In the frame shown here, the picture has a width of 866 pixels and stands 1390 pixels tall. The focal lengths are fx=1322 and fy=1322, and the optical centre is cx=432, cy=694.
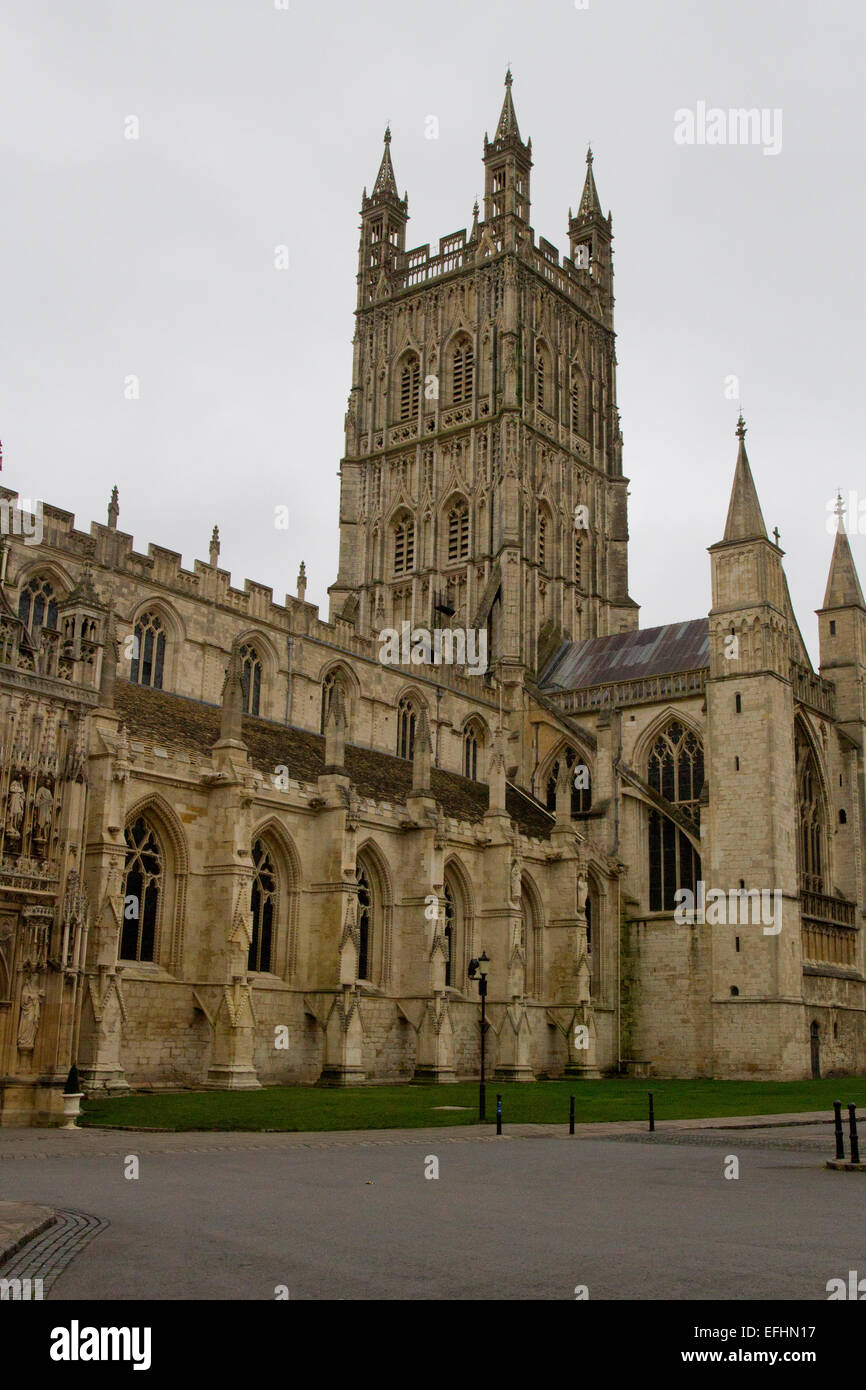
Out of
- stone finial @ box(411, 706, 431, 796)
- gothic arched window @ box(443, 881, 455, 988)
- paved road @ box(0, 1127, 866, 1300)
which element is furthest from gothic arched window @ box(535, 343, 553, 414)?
paved road @ box(0, 1127, 866, 1300)

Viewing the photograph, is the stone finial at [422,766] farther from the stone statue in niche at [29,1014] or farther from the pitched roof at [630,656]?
the stone statue in niche at [29,1014]

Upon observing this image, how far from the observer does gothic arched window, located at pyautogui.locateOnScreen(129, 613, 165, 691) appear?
38.2 metres

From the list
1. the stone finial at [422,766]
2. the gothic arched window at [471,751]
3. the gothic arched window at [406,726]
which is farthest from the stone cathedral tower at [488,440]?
the stone finial at [422,766]

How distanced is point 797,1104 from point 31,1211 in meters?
22.1

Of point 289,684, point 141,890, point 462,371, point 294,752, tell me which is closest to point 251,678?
point 289,684

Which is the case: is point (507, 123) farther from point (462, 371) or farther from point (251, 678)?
point (251, 678)

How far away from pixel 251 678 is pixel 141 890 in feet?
44.4

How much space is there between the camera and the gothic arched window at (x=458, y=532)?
60.0 metres

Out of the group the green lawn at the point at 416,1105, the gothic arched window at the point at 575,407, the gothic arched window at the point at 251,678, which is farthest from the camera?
the gothic arched window at the point at 575,407

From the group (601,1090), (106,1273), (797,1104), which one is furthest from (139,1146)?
(601,1090)

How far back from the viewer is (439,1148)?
17.9 metres

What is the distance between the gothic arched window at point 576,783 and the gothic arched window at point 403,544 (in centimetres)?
1393

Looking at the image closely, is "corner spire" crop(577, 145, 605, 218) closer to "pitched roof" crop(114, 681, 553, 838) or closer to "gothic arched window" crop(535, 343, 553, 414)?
"gothic arched window" crop(535, 343, 553, 414)
